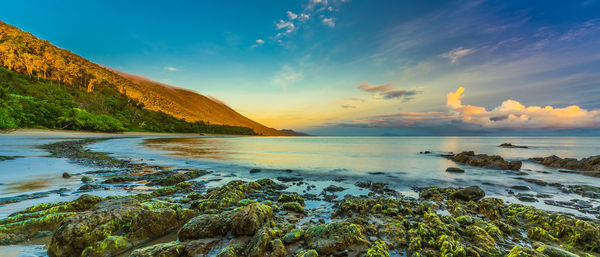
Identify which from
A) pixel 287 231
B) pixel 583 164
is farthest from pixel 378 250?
pixel 583 164

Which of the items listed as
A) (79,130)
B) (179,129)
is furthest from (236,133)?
(79,130)

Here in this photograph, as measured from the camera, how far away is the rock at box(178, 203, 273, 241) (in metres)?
5.44

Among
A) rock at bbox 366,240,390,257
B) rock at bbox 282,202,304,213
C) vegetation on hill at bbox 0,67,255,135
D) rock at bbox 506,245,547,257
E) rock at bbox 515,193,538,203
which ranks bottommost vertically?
rock at bbox 515,193,538,203

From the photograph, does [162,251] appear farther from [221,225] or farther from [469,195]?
[469,195]

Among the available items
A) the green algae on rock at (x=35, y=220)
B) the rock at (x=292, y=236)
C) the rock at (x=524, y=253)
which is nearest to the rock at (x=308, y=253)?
the rock at (x=292, y=236)

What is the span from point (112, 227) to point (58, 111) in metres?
85.6

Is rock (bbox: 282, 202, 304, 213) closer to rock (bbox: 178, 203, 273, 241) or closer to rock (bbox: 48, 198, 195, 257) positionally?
rock (bbox: 178, 203, 273, 241)

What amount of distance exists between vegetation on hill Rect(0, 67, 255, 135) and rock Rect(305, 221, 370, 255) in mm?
72166

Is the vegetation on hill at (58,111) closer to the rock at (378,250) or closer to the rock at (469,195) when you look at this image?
the rock at (378,250)

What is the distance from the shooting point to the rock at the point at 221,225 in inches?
214

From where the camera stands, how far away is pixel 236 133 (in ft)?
571

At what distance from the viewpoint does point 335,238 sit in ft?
16.9

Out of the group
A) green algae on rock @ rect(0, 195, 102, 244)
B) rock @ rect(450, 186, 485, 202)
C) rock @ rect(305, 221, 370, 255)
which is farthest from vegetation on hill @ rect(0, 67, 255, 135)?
rock @ rect(450, 186, 485, 202)

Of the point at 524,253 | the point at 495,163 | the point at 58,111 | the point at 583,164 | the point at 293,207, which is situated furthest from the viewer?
the point at 58,111
